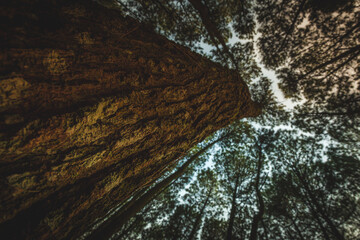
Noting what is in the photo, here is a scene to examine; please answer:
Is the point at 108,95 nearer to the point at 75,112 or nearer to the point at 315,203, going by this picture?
the point at 75,112

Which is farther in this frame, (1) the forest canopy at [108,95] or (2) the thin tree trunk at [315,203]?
(2) the thin tree trunk at [315,203]

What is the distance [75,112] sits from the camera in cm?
123

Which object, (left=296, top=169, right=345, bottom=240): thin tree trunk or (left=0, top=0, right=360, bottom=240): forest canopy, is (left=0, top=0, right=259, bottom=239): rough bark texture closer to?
(left=0, top=0, right=360, bottom=240): forest canopy

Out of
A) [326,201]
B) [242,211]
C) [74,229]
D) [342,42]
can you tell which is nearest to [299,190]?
[326,201]

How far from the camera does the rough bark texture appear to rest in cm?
101

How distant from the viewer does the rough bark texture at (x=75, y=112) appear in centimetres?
101

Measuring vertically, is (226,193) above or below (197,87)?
below

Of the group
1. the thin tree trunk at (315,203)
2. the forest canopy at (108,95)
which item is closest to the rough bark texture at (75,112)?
the forest canopy at (108,95)

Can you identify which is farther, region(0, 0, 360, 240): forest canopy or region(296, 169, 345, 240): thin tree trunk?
region(296, 169, 345, 240): thin tree trunk

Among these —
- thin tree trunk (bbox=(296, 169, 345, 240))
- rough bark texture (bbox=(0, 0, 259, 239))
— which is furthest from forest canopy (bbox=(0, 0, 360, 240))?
thin tree trunk (bbox=(296, 169, 345, 240))

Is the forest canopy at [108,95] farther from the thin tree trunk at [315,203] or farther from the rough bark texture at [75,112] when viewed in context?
the thin tree trunk at [315,203]

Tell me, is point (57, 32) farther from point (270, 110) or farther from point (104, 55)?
point (270, 110)

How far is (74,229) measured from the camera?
1.44 m

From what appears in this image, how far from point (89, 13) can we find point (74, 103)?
1163 mm
